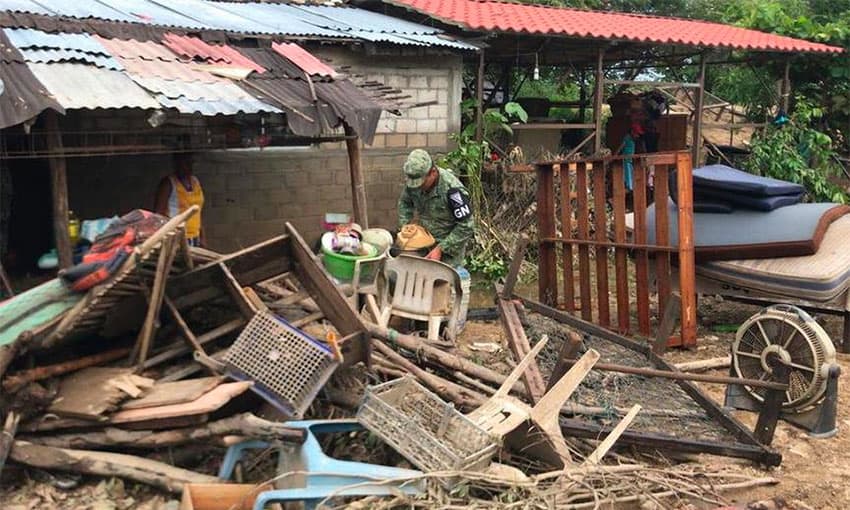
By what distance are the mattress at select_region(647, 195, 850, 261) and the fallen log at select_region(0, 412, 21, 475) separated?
5243 mm

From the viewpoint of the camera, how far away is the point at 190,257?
455 cm

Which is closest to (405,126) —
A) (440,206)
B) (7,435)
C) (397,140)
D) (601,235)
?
(397,140)

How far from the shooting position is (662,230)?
6723 millimetres

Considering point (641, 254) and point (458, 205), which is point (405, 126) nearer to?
Result: point (458, 205)

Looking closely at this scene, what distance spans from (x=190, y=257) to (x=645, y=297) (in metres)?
4.16

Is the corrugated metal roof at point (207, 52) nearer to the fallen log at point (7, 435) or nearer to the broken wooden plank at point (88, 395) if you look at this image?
the broken wooden plank at point (88, 395)

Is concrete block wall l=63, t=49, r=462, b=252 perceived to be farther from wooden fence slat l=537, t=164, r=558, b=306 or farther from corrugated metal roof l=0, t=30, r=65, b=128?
wooden fence slat l=537, t=164, r=558, b=306

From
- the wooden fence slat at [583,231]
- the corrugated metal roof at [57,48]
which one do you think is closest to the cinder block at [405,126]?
the wooden fence slat at [583,231]

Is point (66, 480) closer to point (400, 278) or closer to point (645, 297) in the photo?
point (400, 278)

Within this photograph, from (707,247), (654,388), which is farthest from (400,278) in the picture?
(707,247)

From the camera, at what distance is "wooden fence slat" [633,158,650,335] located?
6723 millimetres

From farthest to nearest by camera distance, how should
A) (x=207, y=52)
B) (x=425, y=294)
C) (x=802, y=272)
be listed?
(x=207, y=52) < (x=802, y=272) < (x=425, y=294)

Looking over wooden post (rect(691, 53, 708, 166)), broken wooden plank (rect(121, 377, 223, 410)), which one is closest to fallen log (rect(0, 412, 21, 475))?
broken wooden plank (rect(121, 377, 223, 410))

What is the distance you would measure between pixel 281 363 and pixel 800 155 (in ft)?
39.6
